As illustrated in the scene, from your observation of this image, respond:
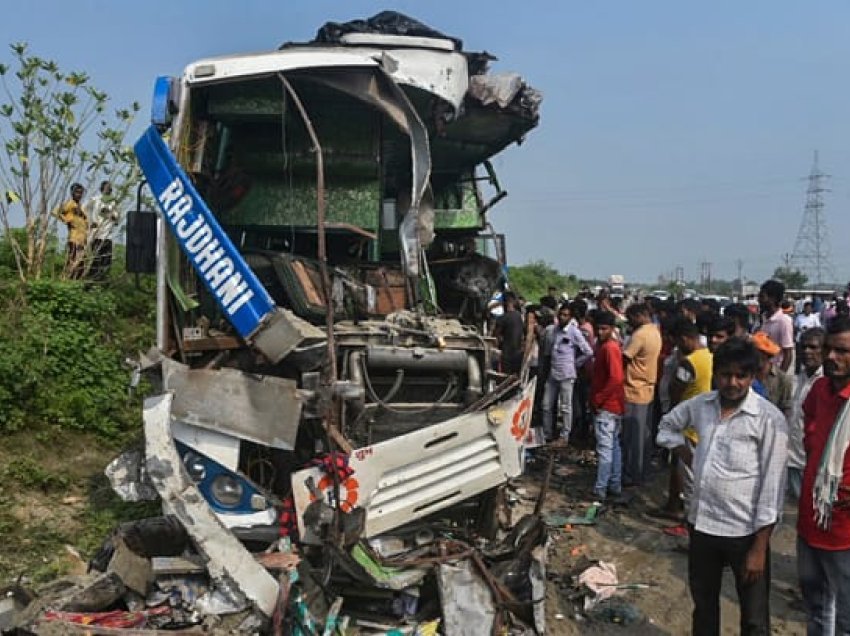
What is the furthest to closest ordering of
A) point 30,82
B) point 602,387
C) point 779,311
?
point 30,82 → point 779,311 → point 602,387

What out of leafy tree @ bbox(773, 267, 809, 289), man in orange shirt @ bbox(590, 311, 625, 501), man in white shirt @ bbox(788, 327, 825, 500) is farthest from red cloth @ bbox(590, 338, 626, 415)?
leafy tree @ bbox(773, 267, 809, 289)

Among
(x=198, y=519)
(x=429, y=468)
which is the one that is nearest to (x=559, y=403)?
(x=429, y=468)

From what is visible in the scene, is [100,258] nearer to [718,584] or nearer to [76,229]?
[76,229]

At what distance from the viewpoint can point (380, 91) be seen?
482 cm

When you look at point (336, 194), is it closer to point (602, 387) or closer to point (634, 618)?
point (602, 387)

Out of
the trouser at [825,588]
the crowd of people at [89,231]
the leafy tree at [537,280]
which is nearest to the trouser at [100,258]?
the crowd of people at [89,231]

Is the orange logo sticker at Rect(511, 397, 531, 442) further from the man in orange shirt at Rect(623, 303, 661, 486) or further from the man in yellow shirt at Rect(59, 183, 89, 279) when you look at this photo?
the man in yellow shirt at Rect(59, 183, 89, 279)

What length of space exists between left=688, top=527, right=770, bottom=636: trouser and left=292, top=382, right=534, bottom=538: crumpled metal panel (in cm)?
117

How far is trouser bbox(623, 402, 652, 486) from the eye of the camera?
20.2 feet

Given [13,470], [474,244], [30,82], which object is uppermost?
[30,82]

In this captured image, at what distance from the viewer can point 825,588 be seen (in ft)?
10.2

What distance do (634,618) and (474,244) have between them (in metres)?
3.97

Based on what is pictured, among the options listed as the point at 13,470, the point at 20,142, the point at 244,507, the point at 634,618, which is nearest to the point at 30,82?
the point at 20,142

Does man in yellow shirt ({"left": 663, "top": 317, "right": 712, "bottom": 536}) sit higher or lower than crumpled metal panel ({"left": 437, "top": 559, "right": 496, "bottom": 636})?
higher
